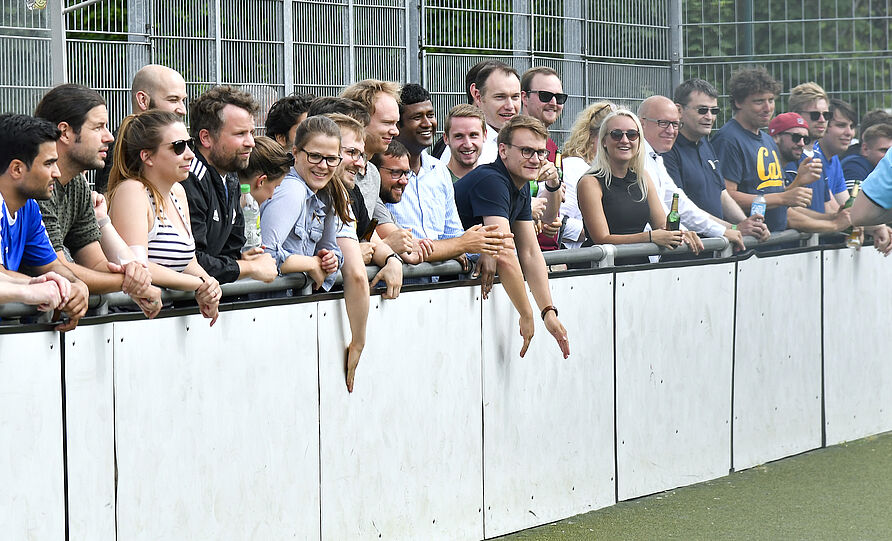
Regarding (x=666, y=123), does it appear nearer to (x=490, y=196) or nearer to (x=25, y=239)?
(x=490, y=196)

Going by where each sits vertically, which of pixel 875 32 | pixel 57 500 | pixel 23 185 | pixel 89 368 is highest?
pixel 875 32

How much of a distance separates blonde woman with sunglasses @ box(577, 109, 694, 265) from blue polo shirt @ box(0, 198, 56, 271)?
352cm

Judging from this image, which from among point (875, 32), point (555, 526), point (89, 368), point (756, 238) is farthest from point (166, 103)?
point (875, 32)

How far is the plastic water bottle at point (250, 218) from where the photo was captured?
5.42 meters

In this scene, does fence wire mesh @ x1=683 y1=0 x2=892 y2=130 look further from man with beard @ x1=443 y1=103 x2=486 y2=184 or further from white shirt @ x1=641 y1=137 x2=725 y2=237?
man with beard @ x1=443 y1=103 x2=486 y2=184

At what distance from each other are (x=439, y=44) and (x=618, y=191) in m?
6.38

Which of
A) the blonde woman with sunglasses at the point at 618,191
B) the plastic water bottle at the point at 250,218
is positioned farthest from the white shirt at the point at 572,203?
the plastic water bottle at the point at 250,218

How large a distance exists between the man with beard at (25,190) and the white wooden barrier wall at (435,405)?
0.16m

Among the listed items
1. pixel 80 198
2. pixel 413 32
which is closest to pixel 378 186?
pixel 80 198

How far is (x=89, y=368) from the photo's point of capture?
4.51 metres

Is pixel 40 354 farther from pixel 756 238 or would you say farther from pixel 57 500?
pixel 756 238

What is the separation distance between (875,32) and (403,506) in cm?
691

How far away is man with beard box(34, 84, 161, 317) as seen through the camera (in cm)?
468

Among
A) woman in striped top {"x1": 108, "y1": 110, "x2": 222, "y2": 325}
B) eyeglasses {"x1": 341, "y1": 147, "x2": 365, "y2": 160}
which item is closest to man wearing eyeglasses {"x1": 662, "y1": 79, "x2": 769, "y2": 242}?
eyeglasses {"x1": 341, "y1": 147, "x2": 365, "y2": 160}
